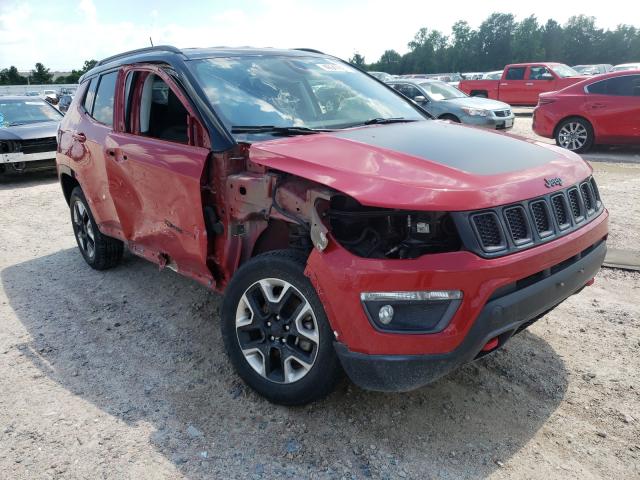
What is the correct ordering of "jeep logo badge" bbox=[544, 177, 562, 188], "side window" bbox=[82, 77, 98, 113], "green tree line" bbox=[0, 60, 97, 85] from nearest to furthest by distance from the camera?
"jeep logo badge" bbox=[544, 177, 562, 188]
"side window" bbox=[82, 77, 98, 113]
"green tree line" bbox=[0, 60, 97, 85]

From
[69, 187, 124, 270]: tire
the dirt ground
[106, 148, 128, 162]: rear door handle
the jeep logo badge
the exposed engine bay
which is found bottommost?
the dirt ground

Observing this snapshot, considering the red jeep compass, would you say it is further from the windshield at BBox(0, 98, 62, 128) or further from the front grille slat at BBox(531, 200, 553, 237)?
the windshield at BBox(0, 98, 62, 128)

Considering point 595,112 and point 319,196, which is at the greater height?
point 319,196

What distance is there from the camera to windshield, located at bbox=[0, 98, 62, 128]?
11.1 m

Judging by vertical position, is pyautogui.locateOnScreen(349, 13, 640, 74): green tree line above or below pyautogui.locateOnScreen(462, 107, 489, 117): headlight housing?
above

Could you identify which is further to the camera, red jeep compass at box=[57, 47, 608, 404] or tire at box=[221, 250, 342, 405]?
tire at box=[221, 250, 342, 405]

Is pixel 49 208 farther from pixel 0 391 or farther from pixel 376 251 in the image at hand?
pixel 376 251

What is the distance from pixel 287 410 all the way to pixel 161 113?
7.69 feet

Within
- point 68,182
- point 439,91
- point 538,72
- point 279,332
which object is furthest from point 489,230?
point 538,72

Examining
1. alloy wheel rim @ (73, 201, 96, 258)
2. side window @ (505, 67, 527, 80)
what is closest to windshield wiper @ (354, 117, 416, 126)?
alloy wheel rim @ (73, 201, 96, 258)

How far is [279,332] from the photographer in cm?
295

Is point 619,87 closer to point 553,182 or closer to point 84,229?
point 553,182

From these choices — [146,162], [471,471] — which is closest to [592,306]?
[471,471]

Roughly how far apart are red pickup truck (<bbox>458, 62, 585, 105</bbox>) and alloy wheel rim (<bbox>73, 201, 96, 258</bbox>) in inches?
710
